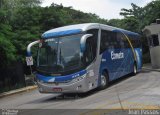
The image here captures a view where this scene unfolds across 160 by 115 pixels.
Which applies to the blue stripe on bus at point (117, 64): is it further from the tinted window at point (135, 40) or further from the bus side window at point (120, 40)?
the tinted window at point (135, 40)

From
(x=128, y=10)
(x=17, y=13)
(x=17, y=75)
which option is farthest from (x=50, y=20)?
(x=128, y=10)

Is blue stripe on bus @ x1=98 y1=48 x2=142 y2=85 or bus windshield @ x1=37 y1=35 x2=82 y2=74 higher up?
bus windshield @ x1=37 y1=35 x2=82 y2=74

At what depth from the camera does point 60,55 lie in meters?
18.4

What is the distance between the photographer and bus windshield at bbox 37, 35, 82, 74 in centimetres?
1820

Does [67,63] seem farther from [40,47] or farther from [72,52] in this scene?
[40,47]

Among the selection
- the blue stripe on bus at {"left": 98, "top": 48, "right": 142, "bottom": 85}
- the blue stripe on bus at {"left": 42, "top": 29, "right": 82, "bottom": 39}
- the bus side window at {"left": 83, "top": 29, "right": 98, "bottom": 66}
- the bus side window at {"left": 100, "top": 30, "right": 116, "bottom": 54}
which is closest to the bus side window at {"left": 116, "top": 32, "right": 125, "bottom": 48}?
the blue stripe on bus at {"left": 98, "top": 48, "right": 142, "bottom": 85}

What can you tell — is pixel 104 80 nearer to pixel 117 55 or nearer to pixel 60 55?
pixel 117 55

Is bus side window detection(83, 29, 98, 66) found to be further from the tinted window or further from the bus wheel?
the tinted window

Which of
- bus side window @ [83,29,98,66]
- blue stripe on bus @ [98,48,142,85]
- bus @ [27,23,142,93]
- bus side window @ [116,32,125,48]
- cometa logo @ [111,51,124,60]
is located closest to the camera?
bus @ [27,23,142,93]

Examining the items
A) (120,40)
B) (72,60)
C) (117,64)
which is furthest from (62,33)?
(120,40)

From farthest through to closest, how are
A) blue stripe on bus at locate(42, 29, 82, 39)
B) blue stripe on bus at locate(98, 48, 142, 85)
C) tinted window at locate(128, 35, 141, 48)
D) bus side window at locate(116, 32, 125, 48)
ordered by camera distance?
tinted window at locate(128, 35, 141, 48)
bus side window at locate(116, 32, 125, 48)
blue stripe on bus at locate(98, 48, 142, 85)
blue stripe on bus at locate(42, 29, 82, 39)

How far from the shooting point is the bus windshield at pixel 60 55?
18203 millimetres

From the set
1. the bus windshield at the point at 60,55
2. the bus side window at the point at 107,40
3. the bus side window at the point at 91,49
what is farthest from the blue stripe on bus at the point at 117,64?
the bus windshield at the point at 60,55

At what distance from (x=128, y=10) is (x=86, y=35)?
37.2 meters
